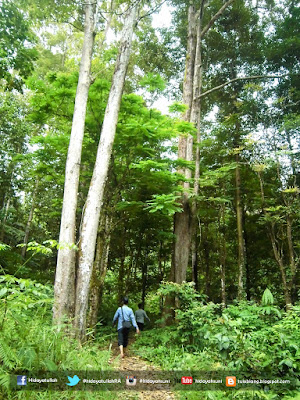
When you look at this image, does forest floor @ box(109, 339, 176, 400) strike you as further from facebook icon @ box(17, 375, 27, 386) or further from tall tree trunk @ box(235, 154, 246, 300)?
tall tree trunk @ box(235, 154, 246, 300)

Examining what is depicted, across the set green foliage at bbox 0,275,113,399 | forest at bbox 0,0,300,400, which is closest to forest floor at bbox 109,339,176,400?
forest at bbox 0,0,300,400

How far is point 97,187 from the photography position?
5988 millimetres

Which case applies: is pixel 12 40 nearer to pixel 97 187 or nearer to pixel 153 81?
pixel 153 81

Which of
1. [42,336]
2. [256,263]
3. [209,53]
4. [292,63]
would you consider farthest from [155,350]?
[209,53]

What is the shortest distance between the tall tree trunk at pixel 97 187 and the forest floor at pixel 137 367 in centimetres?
113

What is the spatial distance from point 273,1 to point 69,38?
10.5 m

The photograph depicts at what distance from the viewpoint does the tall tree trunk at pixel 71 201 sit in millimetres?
5152

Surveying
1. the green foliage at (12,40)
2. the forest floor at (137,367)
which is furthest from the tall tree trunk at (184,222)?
the green foliage at (12,40)

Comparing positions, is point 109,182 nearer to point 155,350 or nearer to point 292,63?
point 155,350

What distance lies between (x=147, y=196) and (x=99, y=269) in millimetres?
2717

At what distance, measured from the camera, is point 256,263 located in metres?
13.7

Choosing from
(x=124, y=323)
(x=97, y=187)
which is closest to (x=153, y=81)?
(x=97, y=187)

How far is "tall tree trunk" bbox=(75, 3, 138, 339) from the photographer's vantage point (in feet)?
17.6

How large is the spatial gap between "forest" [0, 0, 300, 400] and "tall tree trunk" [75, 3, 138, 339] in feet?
0.10
